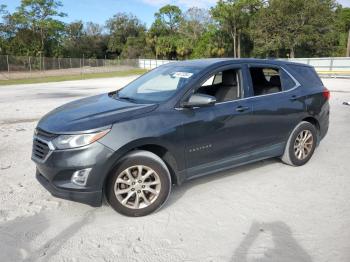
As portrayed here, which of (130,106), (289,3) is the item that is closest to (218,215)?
(130,106)

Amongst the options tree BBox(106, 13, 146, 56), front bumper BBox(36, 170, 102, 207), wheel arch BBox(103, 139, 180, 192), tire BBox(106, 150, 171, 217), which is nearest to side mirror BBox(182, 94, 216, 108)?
wheel arch BBox(103, 139, 180, 192)

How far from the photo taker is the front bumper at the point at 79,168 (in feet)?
11.8

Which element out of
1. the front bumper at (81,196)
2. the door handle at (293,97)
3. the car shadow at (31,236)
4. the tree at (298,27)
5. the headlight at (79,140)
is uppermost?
the tree at (298,27)

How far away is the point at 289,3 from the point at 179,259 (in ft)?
163

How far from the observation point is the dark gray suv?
3674 millimetres

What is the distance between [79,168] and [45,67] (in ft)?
136

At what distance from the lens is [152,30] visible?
73312 millimetres

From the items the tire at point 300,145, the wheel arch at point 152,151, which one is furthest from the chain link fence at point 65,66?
the wheel arch at point 152,151

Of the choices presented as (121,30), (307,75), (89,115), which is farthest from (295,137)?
(121,30)

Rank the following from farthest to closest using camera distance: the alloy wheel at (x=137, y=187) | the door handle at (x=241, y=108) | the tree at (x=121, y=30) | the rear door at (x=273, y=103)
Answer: the tree at (x=121, y=30)
the rear door at (x=273, y=103)
the door handle at (x=241, y=108)
the alloy wheel at (x=137, y=187)

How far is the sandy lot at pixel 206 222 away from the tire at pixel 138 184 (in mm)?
139

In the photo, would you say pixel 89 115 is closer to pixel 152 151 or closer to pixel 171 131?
pixel 152 151

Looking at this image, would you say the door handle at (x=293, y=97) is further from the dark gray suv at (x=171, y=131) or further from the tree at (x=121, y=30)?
the tree at (x=121, y=30)

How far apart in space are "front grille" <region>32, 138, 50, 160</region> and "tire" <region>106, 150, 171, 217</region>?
0.73 metres
